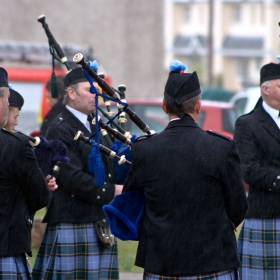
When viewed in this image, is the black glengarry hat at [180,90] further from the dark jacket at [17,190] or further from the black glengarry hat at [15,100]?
the black glengarry hat at [15,100]

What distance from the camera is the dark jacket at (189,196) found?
3340 mm

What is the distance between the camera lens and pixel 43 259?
15.6 feet

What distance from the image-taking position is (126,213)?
11.5 feet

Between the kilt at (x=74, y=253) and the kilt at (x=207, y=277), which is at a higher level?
the kilt at (x=207, y=277)

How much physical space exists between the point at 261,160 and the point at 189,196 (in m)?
1.40

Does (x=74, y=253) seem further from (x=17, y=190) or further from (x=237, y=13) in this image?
(x=237, y=13)

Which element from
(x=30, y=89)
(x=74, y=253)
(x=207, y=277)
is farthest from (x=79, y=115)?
(x=30, y=89)

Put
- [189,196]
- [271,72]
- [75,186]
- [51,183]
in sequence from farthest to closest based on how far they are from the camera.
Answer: [271,72]
[75,186]
[51,183]
[189,196]

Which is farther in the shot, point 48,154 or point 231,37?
point 231,37

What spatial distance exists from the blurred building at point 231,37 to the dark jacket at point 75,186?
47571 millimetres

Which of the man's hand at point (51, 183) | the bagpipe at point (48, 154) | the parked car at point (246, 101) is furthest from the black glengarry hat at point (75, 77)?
the parked car at point (246, 101)

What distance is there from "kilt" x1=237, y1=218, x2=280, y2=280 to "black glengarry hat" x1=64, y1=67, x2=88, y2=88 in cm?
142

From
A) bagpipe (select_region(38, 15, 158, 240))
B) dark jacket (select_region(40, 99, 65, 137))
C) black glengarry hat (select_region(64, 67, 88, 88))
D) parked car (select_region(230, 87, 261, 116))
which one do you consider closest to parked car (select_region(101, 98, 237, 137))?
parked car (select_region(230, 87, 261, 116))

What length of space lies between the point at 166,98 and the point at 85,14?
2334cm
